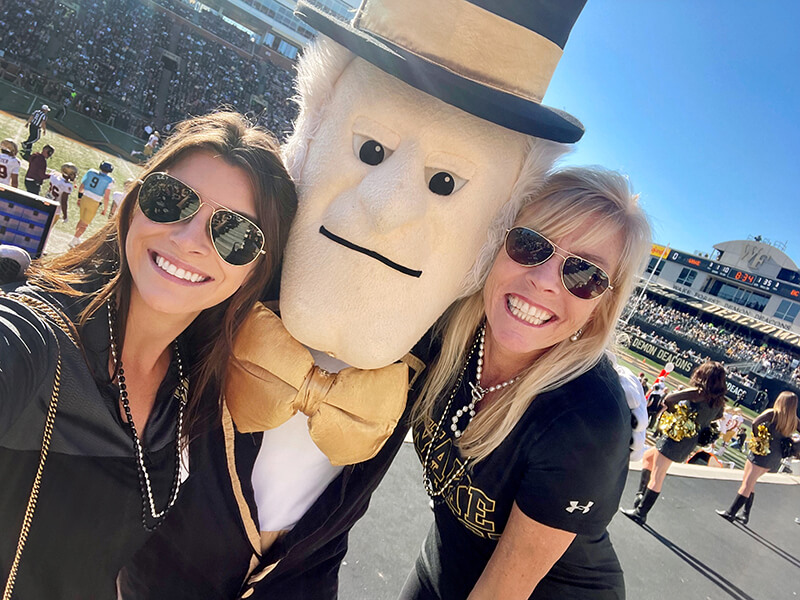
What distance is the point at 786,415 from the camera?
5.90 metres

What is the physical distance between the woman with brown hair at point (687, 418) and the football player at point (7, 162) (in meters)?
10.5

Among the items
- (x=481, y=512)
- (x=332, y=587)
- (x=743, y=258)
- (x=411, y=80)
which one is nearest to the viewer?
(x=411, y=80)

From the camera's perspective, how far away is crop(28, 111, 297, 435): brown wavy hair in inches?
52.0

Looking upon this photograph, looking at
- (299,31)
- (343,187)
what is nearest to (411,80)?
(343,187)

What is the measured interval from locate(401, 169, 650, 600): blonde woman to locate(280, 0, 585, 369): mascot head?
0.28 m

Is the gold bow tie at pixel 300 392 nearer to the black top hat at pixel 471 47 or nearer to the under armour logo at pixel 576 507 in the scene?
the under armour logo at pixel 576 507

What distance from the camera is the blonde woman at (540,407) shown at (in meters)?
1.48

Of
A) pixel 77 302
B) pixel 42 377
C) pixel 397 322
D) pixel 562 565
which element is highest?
pixel 397 322

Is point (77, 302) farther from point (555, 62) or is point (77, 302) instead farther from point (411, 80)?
point (555, 62)

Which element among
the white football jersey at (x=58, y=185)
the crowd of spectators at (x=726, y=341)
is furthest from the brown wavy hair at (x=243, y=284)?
the crowd of spectators at (x=726, y=341)

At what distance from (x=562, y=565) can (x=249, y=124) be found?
185 centimetres

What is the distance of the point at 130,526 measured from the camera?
1391 millimetres

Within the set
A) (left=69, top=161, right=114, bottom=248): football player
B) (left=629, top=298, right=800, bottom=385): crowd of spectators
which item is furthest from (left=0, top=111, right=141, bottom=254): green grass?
(left=629, top=298, right=800, bottom=385): crowd of spectators

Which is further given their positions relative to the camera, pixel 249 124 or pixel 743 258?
pixel 743 258
